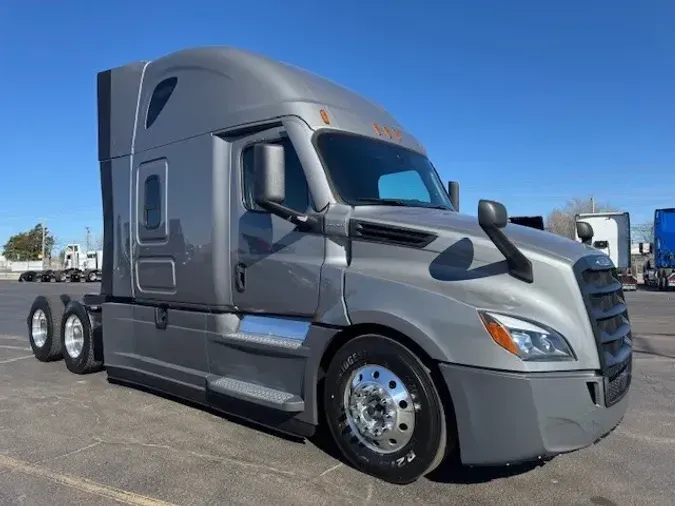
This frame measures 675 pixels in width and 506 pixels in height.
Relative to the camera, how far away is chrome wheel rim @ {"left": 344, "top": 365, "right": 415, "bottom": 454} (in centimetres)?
383

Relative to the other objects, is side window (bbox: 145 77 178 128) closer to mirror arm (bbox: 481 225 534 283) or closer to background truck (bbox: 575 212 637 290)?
mirror arm (bbox: 481 225 534 283)

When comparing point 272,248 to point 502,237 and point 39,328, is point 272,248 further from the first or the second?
point 39,328

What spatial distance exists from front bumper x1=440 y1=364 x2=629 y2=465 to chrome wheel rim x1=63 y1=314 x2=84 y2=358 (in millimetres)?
5399

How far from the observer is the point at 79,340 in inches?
295

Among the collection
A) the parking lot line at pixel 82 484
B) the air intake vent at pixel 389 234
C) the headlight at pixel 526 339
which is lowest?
the parking lot line at pixel 82 484

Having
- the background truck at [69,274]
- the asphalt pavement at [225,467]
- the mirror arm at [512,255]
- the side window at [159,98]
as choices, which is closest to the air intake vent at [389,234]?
the mirror arm at [512,255]

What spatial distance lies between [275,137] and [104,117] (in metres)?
2.90

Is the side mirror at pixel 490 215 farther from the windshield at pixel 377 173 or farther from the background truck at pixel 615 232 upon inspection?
the background truck at pixel 615 232

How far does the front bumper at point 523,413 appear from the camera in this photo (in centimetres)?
341

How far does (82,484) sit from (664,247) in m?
32.5

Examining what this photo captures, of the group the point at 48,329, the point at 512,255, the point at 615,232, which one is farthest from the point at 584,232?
the point at 615,232

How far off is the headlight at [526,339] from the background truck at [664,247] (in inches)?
1189

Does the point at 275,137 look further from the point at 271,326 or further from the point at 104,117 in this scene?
the point at 104,117

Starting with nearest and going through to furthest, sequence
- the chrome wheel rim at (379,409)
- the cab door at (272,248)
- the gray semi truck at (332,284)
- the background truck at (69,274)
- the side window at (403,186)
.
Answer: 1. the gray semi truck at (332,284)
2. the chrome wheel rim at (379,409)
3. the cab door at (272,248)
4. the side window at (403,186)
5. the background truck at (69,274)
